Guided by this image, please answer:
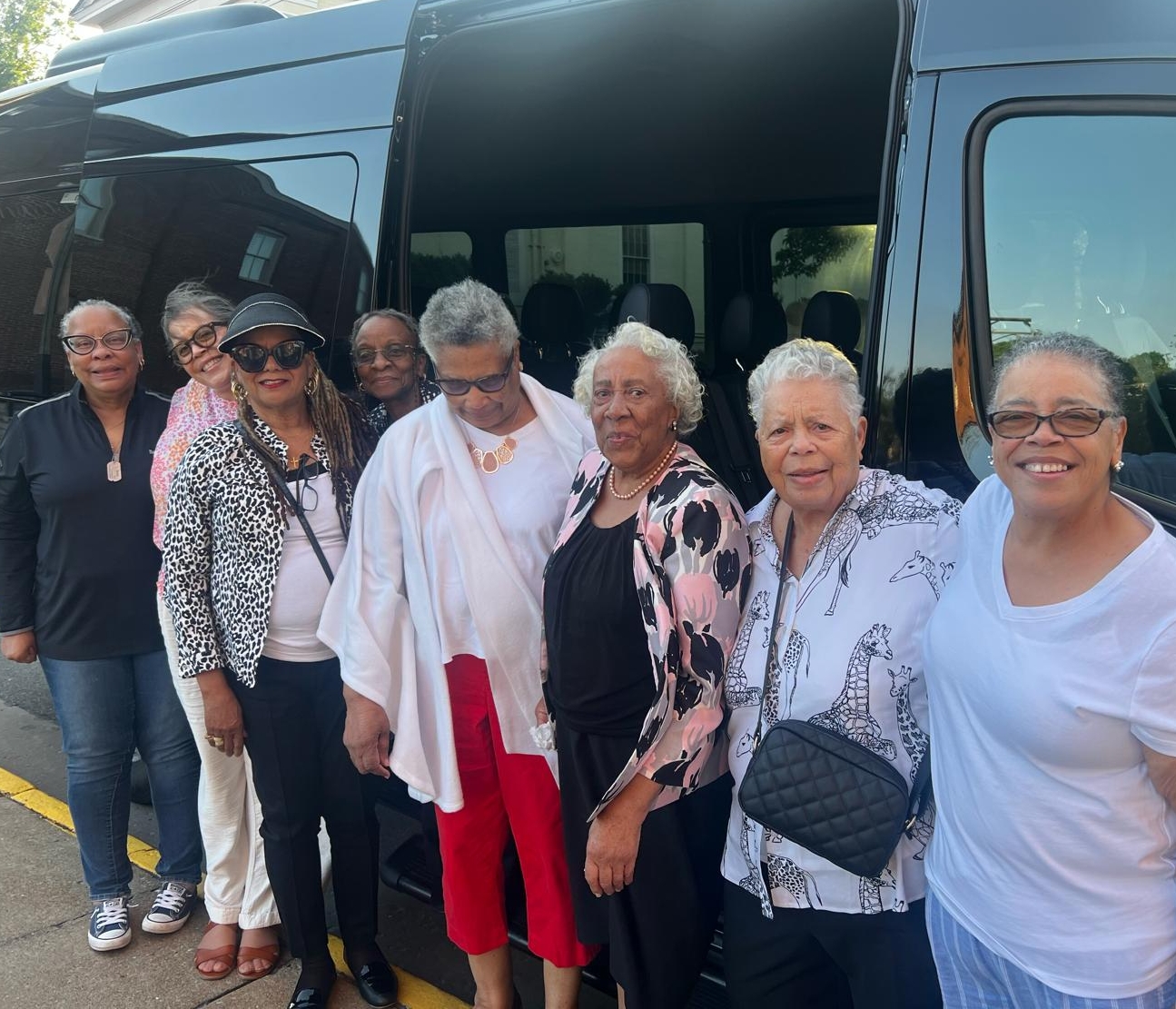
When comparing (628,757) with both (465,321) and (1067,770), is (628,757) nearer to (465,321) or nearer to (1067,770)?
(1067,770)

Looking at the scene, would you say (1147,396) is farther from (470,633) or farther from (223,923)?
(223,923)

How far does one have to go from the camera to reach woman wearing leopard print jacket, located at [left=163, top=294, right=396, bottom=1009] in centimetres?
233

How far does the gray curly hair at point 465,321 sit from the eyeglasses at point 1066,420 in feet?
3.68

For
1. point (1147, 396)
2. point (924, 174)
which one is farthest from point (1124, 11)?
point (1147, 396)

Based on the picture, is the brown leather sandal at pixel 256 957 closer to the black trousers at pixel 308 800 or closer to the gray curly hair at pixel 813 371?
the black trousers at pixel 308 800

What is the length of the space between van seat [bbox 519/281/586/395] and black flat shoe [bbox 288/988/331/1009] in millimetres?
2261

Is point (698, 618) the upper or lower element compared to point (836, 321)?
lower

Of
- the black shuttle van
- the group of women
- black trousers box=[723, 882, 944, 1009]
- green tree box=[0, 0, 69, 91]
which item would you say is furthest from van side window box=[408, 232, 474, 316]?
green tree box=[0, 0, 69, 91]

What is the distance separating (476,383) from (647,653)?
68 centimetres

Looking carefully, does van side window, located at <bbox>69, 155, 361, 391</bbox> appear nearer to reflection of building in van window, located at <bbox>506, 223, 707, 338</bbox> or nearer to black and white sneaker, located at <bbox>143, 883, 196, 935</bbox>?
reflection of building in van window, located at <bbox>506, 223, 707, 338</bbox>

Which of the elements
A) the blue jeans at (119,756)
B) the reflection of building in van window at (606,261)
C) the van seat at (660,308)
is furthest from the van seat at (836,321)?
the blue jeans at (119,756)

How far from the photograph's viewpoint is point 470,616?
2201mm

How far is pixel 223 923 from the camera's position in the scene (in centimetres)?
279

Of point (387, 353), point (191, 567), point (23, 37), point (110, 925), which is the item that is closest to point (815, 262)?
point (387, 353)
